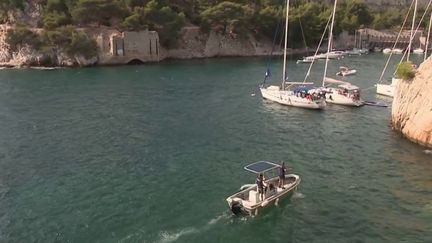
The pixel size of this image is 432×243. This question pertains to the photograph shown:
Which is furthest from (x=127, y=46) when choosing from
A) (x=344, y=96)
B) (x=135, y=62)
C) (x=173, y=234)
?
(x=173, y=234)

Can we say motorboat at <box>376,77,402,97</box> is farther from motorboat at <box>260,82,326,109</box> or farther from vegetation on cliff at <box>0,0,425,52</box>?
vegetation on cliff at <box>0,0,425,52</box>

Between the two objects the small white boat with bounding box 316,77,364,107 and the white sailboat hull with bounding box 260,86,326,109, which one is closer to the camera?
the white sailboat hull with bounding box 260,86,326,109

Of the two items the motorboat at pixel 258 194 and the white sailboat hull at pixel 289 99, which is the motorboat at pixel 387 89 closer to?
the white sailboat hull at pixel 289 99

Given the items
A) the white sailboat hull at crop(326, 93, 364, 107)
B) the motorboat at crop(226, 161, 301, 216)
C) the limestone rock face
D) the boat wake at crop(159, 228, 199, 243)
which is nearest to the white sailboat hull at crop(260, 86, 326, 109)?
the white sailboat hull at crop(326, 93, 364, 107)

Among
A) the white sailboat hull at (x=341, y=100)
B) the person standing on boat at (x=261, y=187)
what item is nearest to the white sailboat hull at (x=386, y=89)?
the white sailboat hull at (x=341, y=100)

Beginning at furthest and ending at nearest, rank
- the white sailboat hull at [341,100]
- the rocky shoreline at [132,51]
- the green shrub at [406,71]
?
the rocky shoreline at [132,51] → the white sailboat hull at [341,100] → the green shrub at [406,71]

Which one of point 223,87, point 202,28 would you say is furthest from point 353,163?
point 202,28
